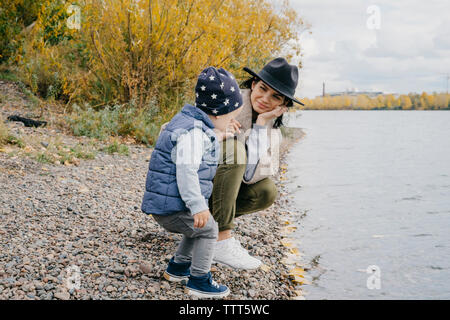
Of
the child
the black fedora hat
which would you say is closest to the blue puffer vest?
the child

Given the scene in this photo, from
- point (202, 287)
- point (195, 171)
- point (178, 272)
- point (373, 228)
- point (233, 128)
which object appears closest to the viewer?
point (195, 171)

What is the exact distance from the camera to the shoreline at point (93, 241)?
2781 mm

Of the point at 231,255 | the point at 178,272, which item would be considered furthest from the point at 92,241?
the point at 231,255

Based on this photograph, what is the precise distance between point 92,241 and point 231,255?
3.31 ft

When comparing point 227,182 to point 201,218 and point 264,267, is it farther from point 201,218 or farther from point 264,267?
point 264,267

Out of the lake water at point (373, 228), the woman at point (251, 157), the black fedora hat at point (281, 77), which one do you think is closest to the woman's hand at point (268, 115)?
the woman at point (251, 157)

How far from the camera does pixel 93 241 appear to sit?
3.42m

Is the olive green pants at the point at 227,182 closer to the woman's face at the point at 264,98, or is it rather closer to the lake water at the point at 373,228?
the woman's face at the point at 264,98

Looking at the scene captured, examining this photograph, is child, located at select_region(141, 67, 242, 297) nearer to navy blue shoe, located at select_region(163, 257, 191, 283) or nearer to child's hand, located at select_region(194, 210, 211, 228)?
child's hand, located at select_region(194, 210, 211, 228)

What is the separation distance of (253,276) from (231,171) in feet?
2.73

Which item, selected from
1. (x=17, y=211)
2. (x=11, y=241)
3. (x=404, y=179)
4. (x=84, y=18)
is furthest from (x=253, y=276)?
(x=404, y=179)

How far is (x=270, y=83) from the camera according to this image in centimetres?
331

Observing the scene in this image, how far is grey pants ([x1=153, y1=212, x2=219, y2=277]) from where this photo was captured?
2598 millimetres

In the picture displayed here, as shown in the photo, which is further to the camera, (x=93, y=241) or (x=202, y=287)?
(x=93, y=241)
